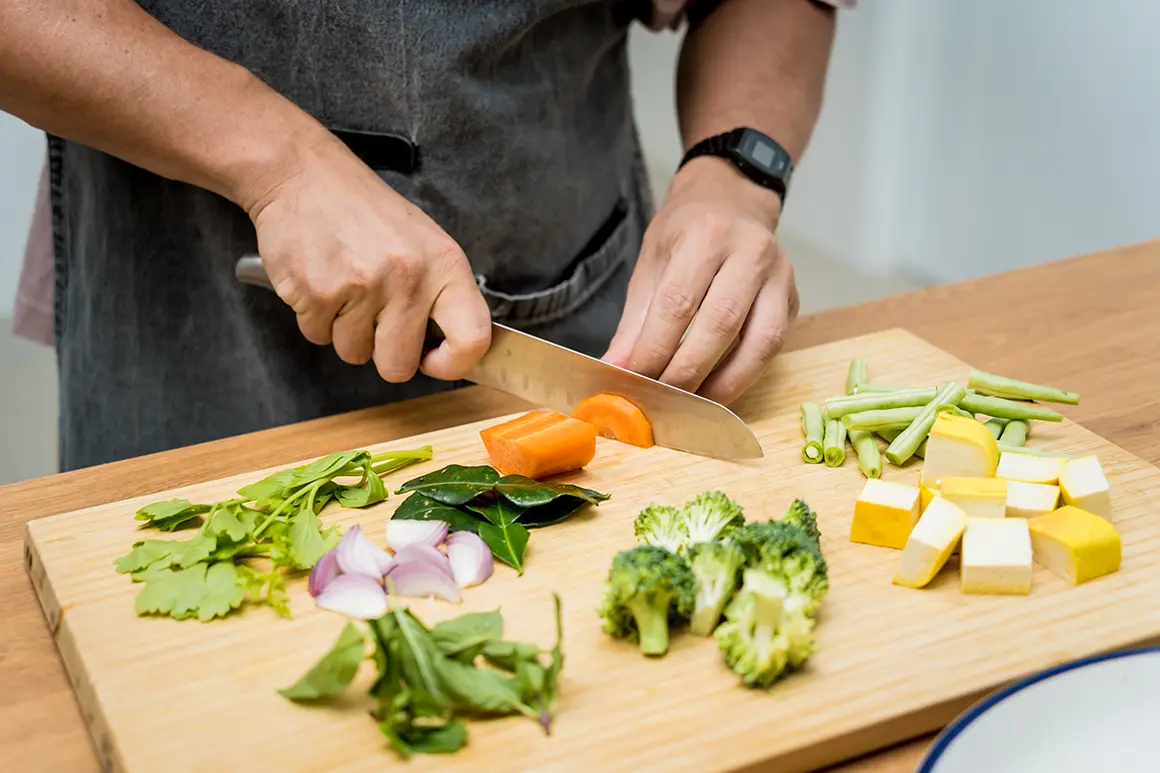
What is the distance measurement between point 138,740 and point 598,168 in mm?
1388

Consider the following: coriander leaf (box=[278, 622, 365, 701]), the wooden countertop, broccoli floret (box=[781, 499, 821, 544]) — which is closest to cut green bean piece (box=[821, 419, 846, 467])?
broccoli floret (box=[781, 499, 821, 544])

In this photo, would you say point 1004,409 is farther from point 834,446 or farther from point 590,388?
point 590,388

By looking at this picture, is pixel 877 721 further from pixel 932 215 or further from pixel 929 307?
pixel 932 215

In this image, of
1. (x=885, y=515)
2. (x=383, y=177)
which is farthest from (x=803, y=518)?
(x=383, y=177)

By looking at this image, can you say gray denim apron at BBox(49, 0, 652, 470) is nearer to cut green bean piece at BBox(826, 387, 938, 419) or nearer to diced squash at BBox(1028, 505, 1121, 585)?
cut green bean piece at BBox(826, 387, 938, 419)

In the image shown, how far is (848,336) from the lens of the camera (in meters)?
2.08

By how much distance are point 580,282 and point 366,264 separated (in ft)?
2.07

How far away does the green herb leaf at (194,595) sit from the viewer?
124 centimetres

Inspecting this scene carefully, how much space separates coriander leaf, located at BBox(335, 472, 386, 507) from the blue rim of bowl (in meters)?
0.78

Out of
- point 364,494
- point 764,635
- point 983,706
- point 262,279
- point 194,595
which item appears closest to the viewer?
point 983,706

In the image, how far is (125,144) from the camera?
5.28ft

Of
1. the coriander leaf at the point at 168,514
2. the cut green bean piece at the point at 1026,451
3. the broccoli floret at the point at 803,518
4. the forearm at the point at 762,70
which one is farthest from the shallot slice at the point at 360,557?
the forearm at the point at 762,70

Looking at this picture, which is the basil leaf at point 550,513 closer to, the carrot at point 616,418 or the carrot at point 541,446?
the carrot at point 541,446

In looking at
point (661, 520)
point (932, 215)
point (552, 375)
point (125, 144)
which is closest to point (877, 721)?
point (661, 520)
